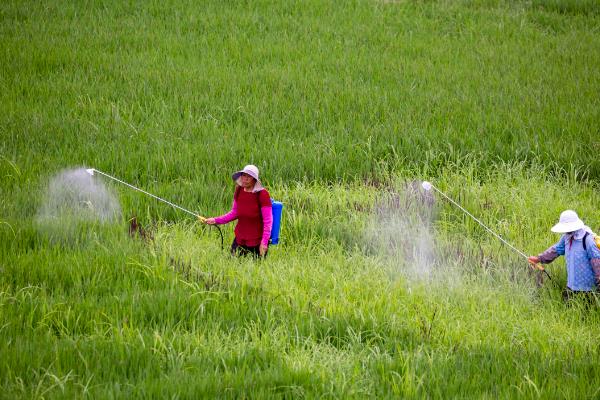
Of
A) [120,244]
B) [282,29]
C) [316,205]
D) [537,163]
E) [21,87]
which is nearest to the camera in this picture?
[120,244]

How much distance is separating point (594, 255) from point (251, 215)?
2.61 metres

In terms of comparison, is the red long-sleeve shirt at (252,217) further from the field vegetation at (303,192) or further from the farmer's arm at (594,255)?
the farmer's arm at (594,255)

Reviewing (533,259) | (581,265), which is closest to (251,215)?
(533,259)

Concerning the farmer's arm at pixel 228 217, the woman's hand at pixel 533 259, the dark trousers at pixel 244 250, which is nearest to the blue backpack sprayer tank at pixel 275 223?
the dark trousers at pixel 244 250

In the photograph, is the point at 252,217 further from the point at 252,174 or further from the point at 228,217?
the point at 252,174

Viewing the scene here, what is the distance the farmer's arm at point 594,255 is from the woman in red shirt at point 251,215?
2406mm

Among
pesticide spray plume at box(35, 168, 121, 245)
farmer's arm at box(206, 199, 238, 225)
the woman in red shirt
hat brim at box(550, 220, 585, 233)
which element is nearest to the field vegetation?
pesticide spray plume at box(35, 168, 121, 245)

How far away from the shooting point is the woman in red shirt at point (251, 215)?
6.11m

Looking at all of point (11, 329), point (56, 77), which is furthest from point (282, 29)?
point (11, 329)

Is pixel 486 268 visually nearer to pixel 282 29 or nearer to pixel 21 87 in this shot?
pixel 21 87

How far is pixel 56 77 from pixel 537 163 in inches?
249

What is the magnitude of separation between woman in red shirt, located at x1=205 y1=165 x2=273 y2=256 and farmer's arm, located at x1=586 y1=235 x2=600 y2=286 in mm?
2406

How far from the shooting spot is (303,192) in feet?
25.1

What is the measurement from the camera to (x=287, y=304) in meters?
5.40
